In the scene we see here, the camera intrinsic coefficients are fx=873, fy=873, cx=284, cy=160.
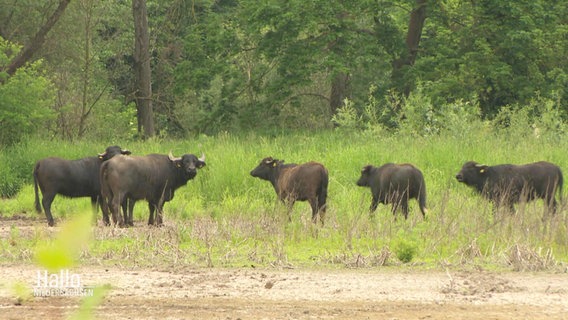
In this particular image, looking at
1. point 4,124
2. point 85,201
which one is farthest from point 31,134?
point 85,201

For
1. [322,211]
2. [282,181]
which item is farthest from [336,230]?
[282,181]

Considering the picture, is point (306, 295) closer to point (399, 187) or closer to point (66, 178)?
point (399, 187)

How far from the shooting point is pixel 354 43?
28234mm

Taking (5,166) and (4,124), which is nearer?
(5,166)

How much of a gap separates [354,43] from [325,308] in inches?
820

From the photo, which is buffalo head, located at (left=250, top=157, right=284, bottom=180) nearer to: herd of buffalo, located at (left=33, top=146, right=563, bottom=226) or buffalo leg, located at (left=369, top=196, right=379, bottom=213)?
herd of buffalo, located at (left=33, top=146, right=563, bottom=226)

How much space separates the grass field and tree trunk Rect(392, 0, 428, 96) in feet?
32.3

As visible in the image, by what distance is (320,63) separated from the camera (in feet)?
89.8

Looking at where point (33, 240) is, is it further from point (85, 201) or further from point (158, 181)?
point (85, 201)

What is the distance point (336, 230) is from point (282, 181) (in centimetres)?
287

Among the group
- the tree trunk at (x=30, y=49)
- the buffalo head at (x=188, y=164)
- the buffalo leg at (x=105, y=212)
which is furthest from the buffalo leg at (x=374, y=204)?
the tree trunk at (x=30, y=49)

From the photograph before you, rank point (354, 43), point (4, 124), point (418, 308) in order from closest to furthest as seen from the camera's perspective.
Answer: point (418, 308) → point (4, 124) → point (354, 43)

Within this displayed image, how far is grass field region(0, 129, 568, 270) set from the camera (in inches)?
419

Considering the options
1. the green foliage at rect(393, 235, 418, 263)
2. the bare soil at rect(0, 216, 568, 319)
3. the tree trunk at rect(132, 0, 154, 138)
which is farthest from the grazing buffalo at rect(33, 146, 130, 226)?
the tree trunk at rect(132, 0, 154, 138)
